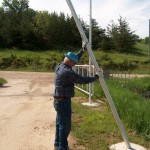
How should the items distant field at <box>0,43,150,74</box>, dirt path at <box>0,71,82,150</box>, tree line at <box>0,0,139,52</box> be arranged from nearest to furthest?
dirt path at <box>0,71,82,150</box> < distant field at <box>0,43,150,74</box> < tree line at <box>0,0,139,52</box>

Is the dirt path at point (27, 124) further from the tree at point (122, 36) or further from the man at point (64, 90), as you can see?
the tree at point (122, 36)

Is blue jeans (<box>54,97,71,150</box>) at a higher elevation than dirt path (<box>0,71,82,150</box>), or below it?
higher

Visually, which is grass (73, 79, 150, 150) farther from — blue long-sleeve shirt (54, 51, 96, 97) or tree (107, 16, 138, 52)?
tree (107, 16, 138, 52)

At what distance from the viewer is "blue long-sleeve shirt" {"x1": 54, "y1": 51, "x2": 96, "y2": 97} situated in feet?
20.1

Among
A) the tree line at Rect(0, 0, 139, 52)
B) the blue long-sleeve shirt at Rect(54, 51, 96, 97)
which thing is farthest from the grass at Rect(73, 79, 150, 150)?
the tree line at Rect(0, 0, 139, 52)

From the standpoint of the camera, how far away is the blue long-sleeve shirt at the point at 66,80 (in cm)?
612

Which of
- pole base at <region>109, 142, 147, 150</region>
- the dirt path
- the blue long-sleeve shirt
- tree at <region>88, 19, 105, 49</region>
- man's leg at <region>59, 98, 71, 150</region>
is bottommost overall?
the dirt path

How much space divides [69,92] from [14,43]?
145 ft

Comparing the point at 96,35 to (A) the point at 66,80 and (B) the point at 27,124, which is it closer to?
(B) the point at 27,124

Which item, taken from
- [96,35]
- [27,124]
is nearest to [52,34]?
[96,35]

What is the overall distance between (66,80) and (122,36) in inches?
1807

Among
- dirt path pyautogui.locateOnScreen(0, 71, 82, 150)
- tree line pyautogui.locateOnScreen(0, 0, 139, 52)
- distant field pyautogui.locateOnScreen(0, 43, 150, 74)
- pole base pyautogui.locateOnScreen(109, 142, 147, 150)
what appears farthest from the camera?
tree line pyautogui.locateOnScreen(0, 0, 139, 52)

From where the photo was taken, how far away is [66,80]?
6.18 m

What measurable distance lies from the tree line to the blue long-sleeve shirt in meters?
43.0
